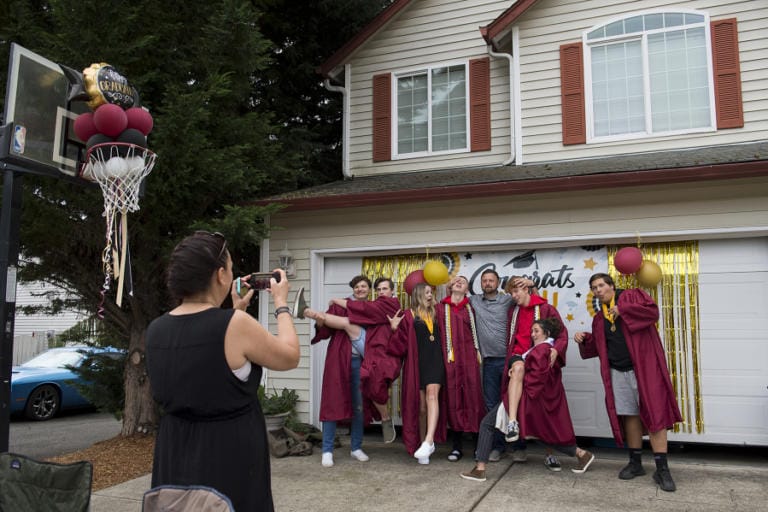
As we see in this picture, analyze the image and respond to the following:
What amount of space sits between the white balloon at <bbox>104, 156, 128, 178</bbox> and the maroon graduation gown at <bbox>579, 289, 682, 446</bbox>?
421 cm

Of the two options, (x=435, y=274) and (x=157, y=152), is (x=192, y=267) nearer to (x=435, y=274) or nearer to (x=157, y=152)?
(x=157, y=152)

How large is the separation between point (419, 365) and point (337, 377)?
2.82 feet

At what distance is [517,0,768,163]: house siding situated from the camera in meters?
7.77

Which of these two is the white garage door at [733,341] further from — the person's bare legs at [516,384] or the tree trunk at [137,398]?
the tree trunk at [137,398]

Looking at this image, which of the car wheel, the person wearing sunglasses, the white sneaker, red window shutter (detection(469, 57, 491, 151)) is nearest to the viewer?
the person wearing sunglasses

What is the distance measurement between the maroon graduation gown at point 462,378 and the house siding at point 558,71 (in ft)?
11.0

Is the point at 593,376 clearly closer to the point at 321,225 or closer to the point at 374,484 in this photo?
the point at 374,484

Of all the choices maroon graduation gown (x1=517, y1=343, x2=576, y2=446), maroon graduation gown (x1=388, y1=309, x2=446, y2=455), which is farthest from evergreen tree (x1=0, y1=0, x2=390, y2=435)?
maroon graduation gown (x1=517, y1=343, x2=576, y2=446)

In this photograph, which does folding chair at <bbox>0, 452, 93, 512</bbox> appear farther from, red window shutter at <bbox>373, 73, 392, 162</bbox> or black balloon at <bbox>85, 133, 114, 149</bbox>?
red window shutter at <bbox>373, 73, 392, 162</bbox>

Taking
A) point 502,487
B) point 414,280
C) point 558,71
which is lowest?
point 502,487

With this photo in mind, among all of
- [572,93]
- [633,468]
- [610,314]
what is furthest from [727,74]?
[633,468]

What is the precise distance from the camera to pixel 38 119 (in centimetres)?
412

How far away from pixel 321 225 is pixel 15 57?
443cm

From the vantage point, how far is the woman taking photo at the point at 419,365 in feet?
20.4
